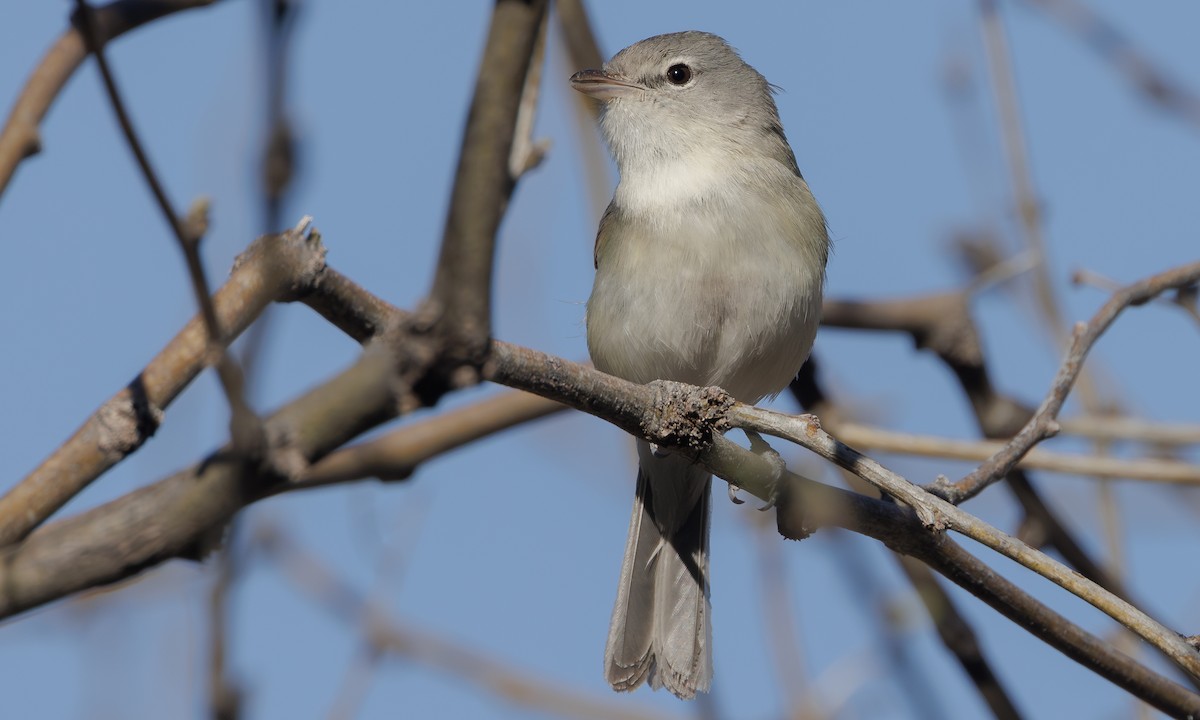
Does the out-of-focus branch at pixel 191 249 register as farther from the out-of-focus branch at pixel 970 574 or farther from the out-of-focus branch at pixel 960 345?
the out-of-focus branch at pixel 960 345

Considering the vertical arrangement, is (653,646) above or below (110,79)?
above

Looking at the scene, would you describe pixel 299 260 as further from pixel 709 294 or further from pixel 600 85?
pixel 600 85

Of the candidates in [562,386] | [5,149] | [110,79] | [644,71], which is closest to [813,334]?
[644,71]

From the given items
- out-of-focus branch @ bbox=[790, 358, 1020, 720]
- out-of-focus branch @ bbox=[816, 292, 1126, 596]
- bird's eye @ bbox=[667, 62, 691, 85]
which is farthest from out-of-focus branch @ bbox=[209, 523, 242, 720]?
bird's eye @ bbox=[667, 62, 691, 85]

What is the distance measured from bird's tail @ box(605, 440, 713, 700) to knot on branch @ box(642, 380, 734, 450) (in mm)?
1165

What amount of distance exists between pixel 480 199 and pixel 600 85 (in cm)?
347

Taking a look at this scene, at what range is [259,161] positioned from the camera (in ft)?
4.17

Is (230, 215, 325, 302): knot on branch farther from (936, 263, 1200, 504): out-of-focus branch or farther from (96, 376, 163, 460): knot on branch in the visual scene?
(936, 263, 1200, 504): out-of-focus branch

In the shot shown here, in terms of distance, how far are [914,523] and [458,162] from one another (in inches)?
61.0

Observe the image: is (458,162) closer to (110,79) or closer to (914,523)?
(110,79)

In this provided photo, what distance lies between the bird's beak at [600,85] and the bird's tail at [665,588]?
54.8 inches

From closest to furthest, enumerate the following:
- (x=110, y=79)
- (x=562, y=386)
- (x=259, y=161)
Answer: (x=259, y=161), (x=110, y=79), (x=562, y=386)

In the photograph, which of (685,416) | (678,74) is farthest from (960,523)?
(678,74)

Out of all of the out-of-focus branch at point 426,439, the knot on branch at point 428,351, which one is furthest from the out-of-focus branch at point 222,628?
the out-of-focus branch at point 426,439
